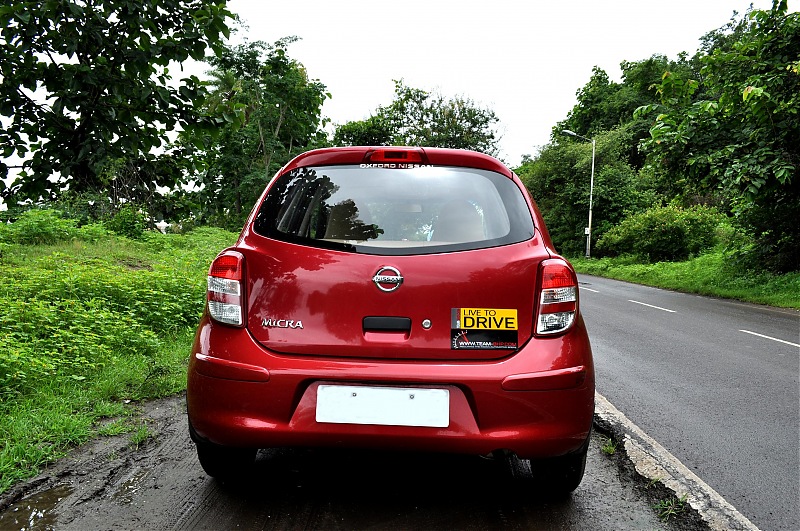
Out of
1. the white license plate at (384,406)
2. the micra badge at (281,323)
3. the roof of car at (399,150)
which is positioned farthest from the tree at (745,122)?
the micra badge at (281,323)

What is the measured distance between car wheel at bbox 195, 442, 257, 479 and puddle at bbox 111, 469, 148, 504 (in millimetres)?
325

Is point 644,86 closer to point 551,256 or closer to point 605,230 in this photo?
point 605,230

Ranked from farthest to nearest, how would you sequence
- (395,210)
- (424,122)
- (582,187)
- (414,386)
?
(424,122) → (582,187) → (395,210) → (414,386)

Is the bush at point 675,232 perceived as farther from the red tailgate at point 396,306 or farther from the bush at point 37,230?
the red tailgate at point 396,306

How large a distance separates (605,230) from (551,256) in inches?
1409

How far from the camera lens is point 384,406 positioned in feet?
8.03

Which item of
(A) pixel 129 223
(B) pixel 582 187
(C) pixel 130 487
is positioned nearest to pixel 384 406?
(C) pixel 130 487

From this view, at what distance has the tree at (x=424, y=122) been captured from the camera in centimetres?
4525

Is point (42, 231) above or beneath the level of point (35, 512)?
above

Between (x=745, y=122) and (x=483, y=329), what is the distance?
14.1m

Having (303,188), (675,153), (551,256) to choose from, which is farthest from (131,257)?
(675,153)

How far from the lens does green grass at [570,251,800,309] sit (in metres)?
14.9

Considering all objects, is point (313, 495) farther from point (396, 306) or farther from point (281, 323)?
point (396, 306)

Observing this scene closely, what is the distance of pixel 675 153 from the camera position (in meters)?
14.7
